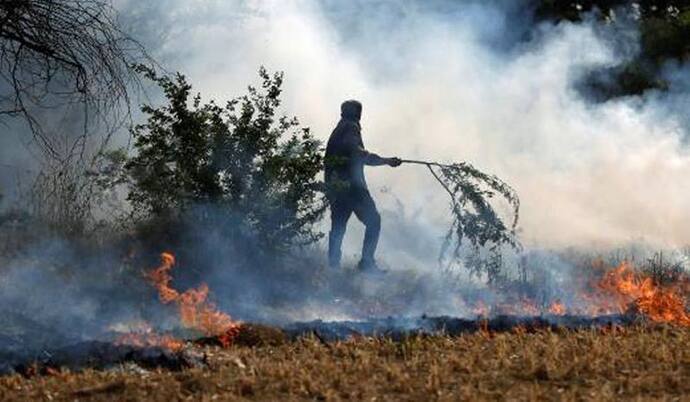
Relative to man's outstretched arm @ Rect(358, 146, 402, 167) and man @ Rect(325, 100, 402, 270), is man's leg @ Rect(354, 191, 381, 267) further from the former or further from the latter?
man's outstretched arm @ Rect(358, 146, 402, 167)

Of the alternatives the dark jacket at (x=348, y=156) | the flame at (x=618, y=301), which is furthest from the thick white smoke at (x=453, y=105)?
the flame at (x=618, y=301)

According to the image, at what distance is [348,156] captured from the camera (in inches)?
544

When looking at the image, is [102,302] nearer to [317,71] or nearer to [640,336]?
[640,336]

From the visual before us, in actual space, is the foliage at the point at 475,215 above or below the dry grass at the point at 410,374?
above

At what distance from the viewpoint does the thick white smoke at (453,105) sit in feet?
56.4

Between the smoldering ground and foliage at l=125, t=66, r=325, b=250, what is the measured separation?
151 cm

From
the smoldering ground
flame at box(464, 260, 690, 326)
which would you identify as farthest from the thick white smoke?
flame at box(464, 260, 690, 326)

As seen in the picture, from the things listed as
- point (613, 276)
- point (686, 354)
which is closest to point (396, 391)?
point (686, 354)

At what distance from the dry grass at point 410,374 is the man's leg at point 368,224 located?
15.0ft

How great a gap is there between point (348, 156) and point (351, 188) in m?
0.39

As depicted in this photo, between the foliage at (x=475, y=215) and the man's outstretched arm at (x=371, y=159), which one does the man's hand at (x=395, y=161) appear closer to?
the man's outstretched arm at (x=371, y=159)

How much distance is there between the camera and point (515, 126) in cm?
1880

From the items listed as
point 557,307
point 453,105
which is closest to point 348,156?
point 557,307

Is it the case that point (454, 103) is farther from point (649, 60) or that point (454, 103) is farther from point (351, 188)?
point (351, 188)
